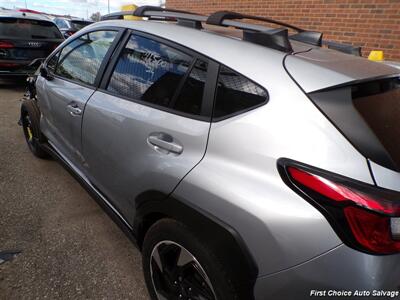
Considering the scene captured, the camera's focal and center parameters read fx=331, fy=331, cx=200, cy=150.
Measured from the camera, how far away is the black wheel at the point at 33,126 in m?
3.63

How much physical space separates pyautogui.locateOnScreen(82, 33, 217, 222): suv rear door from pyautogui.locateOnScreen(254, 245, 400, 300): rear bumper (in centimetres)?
66

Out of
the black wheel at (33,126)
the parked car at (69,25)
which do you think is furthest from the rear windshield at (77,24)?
the black wheel at (33,126)

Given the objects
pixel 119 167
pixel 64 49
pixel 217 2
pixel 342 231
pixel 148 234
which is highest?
pixel 217 2

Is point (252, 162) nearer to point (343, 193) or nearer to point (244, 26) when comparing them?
point (343, 193)

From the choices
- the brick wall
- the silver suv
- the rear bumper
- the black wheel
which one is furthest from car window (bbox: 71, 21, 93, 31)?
the rear bumper

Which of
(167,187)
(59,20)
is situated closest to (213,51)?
(167,187)

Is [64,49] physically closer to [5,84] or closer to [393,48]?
[393,48]

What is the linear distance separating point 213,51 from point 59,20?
15.5 m

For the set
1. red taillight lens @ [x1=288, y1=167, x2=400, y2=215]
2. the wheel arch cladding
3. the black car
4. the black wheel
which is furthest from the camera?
the black car

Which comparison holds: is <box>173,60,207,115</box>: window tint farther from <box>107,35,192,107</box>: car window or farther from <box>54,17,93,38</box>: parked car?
<box>54,17,93,38</box>: parked car

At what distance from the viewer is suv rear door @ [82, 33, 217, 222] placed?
1641mm

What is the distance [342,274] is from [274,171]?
1.46ft

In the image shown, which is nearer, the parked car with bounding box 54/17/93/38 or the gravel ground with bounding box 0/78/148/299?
the gravel ground with bounding box 0/78/148/299

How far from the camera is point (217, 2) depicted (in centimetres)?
766
